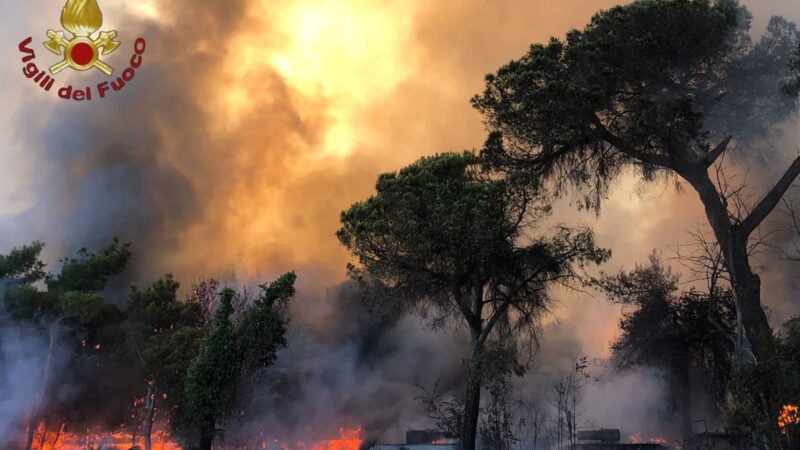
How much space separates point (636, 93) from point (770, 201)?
6.81 meters

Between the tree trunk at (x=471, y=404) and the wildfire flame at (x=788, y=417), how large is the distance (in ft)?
32.0

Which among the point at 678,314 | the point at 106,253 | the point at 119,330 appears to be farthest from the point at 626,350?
the point at 106,253

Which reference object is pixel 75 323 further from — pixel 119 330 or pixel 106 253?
pixel 106 253

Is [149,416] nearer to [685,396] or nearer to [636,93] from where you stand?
[636,93]

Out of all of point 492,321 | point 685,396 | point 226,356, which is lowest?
point 685,396

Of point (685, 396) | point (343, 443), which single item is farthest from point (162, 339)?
point (685, 396)

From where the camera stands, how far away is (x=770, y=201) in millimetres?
23547

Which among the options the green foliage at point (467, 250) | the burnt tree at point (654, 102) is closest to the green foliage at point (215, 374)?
the green foliage at point (467, 250)

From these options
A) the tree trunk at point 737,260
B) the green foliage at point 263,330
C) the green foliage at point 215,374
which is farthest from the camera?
the green foliage at point 263,330

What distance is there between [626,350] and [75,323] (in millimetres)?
31020

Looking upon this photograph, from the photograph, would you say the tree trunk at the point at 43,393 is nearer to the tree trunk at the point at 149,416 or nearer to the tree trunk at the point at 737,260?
the tree trunk at the point at 149,416

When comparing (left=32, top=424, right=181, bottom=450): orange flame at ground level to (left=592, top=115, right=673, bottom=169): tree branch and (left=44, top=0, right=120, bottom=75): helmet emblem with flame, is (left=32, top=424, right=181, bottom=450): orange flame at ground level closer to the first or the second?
→ (left=44, top=0, right=120, bottom=75): helmet emblem with flame

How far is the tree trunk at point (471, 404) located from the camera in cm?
2166

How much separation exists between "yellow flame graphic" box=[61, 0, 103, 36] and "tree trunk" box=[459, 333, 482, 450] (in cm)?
2511
